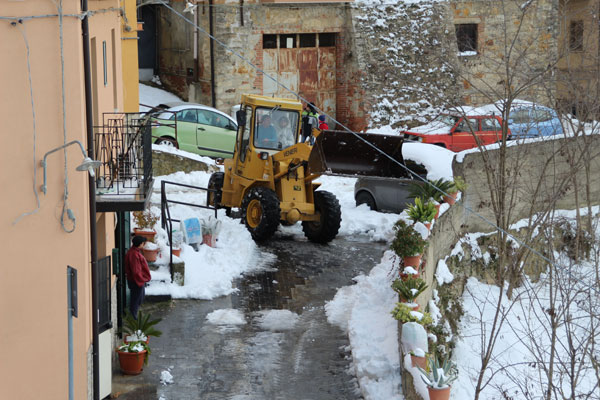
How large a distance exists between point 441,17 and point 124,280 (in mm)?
19145

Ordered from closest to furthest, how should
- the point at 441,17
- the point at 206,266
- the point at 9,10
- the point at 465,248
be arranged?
the point at 9,10 < the point at 206,266 < the point at 465,248 < the point at 441,17

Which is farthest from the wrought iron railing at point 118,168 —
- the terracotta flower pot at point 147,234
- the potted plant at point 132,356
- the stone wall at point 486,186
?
the stone wall at point 486,186

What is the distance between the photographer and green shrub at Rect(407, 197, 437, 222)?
16.0 metres

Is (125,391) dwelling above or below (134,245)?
below

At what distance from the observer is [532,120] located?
75.9 feet

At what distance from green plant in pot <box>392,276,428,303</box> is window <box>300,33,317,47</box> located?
16.5 m

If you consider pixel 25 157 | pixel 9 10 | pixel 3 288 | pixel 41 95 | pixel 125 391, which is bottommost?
pixel 125 391

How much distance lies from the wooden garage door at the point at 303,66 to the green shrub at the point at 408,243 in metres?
14.1

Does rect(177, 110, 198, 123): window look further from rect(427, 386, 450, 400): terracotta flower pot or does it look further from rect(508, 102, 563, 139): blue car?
rect(427, 386, 450, 400): terracotta flower pot

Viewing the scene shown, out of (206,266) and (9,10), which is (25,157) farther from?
(206,266)

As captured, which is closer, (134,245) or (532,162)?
(134,245)

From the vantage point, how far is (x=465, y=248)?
1975 cm

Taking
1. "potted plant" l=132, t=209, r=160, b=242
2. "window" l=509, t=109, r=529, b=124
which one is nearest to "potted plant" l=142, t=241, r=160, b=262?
"potted plant" l=132, t=209, r=160, b=242

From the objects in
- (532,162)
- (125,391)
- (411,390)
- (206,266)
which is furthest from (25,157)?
(532,162)
